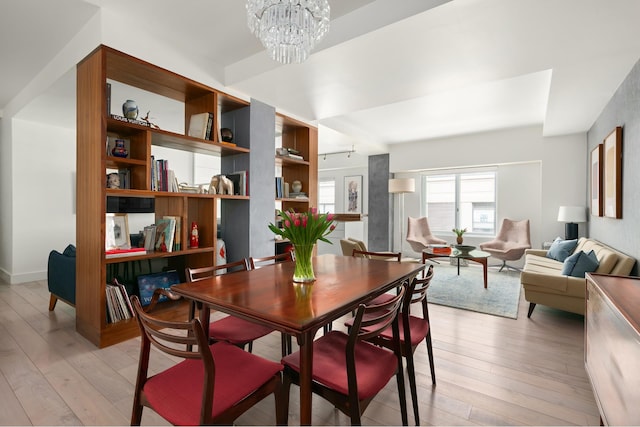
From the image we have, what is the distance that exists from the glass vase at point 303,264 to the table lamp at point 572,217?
4.89 m

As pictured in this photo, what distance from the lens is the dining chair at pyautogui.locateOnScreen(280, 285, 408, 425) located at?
1.22 m

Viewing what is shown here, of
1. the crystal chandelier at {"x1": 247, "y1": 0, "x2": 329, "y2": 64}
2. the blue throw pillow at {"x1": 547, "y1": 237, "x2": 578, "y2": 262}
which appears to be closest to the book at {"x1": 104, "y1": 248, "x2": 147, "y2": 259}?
the crystal chandelier at {"x1": 247, "y1": 0, "x2": 329, "y2": 64}

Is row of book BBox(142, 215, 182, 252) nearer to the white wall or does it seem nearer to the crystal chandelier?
the crystal chandelier

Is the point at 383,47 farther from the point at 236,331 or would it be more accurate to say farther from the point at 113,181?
the point at 113,181

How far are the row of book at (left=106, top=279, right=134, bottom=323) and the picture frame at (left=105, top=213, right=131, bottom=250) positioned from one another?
34cm

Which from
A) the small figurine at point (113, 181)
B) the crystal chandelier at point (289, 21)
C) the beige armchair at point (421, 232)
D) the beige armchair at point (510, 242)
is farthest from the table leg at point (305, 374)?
the beige armchair at point (421, 232)

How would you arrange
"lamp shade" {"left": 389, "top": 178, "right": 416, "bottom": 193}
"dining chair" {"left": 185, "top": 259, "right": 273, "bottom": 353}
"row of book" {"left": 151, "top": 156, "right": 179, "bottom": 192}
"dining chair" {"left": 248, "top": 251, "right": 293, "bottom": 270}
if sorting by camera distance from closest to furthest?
"dining chair" {"left": 185, "top": 259, "right": 273, "bottom": 353}
"dining chair" {"left": 248, "top": 251, "right": 293, "bottom": 270}
"row of book" {"left": 151, "top": 156, "right": 179, "bottom": 192}
"lamp shade" {"left": 389, "top": 178, "right": 416, "bottom": 193}

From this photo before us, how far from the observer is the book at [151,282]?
295cm

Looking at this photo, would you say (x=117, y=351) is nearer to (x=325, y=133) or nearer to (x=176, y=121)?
(x=176, y=121)

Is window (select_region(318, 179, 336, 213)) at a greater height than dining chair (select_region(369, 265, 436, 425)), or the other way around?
window (select_region(318, 179, 336, 213))

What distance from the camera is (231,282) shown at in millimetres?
1792

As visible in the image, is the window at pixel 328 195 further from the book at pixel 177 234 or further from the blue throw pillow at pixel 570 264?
the blue throw pillow at pixel 570 264

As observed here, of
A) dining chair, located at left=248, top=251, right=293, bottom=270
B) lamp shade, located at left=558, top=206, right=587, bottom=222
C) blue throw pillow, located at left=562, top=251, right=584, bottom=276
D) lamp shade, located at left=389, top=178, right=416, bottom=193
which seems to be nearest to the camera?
dining chair, located at left=248, top=251, right=293, bottom=270

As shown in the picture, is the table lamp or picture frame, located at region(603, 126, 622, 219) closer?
picture frame, located at region(603, 126, 622, 219)
